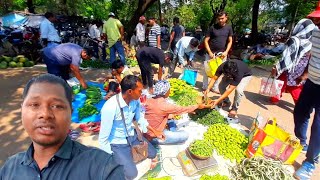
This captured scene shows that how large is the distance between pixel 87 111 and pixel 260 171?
355cm

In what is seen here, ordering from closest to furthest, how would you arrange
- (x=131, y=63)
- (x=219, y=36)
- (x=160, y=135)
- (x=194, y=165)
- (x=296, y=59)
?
(x=194, y=165)
(x=160, y=135)
(x=296, y=59)
(x=219, y=36)
(x=131, y=63)

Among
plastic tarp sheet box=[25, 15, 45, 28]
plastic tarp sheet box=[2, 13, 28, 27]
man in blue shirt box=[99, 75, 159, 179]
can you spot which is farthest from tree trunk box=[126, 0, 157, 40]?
plastic tarp sheet box=[2, 13, 28, 27]

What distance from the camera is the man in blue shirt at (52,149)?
3.99ft

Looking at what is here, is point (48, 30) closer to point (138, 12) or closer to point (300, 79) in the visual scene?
point (138, 12)

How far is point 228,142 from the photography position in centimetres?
392

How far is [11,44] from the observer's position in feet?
31.4

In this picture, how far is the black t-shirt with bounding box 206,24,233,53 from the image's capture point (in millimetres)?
5809

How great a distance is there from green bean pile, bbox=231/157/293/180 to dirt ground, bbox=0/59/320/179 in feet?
4.12

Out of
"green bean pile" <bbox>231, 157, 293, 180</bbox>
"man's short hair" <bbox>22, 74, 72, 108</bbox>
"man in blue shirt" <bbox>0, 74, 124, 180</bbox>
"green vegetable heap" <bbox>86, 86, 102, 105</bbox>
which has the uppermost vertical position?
"man's short hair" <bbox>22, 74, 72, 108</bbox>

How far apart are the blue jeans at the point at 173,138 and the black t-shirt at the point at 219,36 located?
267 centimetres

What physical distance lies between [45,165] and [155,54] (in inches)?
189

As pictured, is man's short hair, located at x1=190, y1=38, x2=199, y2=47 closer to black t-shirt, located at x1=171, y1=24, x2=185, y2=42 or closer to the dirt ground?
the dirt ground

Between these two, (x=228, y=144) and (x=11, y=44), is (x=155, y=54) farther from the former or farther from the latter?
(x=11, y=44)

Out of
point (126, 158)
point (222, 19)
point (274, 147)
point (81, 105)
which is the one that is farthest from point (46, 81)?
point (222, 19)
